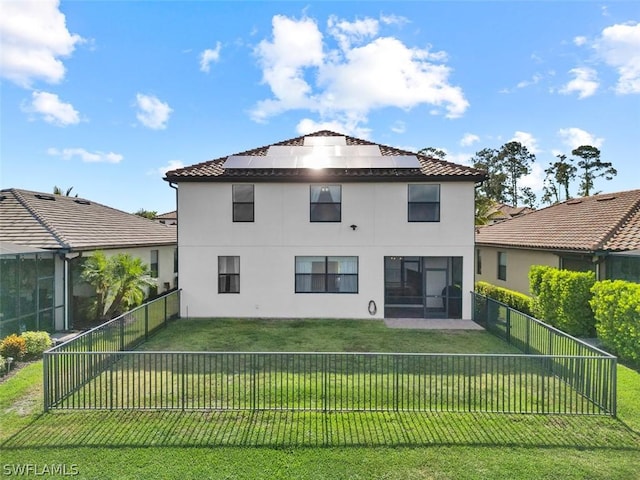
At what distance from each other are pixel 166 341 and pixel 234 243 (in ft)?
15.1

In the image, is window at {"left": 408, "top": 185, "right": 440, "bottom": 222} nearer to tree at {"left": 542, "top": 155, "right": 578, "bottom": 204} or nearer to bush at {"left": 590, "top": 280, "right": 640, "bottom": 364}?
bush at {"left": 590, "top": 280, "right": 640, "bottom": 364}

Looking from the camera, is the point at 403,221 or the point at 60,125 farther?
the point at 60,125

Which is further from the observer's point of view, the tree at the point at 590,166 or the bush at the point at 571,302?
the tree at the point at 590,166

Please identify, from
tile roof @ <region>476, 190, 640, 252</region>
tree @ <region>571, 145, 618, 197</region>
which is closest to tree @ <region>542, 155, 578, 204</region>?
tree @ <region>571, 145, 618, 197</region>

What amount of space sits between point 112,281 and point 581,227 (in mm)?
18815

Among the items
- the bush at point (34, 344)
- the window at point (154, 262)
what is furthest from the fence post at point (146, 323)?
the window at point (154, 262)

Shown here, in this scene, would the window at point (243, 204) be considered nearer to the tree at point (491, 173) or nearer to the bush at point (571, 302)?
the bush at point (571, 302)

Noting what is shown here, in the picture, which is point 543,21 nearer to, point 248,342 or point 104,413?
point 248,342

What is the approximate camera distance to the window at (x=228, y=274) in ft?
46.2

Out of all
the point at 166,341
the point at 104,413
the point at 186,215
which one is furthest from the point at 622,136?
the point at 104,413

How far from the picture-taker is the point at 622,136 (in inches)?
937

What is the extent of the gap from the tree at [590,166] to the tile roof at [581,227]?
41.4 meters

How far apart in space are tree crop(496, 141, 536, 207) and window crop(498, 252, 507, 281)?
4596cm

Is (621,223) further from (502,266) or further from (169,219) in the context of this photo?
(169,219)
